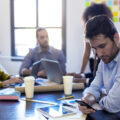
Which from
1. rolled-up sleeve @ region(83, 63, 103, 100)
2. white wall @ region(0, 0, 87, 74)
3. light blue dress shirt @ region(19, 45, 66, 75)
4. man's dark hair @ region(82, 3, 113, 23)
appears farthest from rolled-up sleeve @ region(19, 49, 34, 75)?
rolled-up sleeve @ region(83, 63, 103, 100)

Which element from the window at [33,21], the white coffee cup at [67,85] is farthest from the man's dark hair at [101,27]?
the window at [33,21]

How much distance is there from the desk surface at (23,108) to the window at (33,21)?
101 inches

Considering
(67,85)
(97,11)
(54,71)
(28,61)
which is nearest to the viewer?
(67,85)

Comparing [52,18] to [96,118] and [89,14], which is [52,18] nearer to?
[89,14]

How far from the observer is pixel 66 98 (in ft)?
5.41

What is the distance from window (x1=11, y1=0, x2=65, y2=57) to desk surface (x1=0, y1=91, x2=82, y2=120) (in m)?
2.56

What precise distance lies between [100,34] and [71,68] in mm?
2885

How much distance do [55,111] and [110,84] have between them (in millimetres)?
402

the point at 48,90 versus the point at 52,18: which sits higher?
the point at 52,18

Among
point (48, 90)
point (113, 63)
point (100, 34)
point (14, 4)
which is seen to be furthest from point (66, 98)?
point (14, 4)

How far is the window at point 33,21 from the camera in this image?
4.28 metres

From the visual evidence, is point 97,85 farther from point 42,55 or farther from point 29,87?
point 42,55

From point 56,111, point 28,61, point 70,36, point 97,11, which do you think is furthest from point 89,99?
point 70,36

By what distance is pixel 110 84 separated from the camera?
4.79 ft
